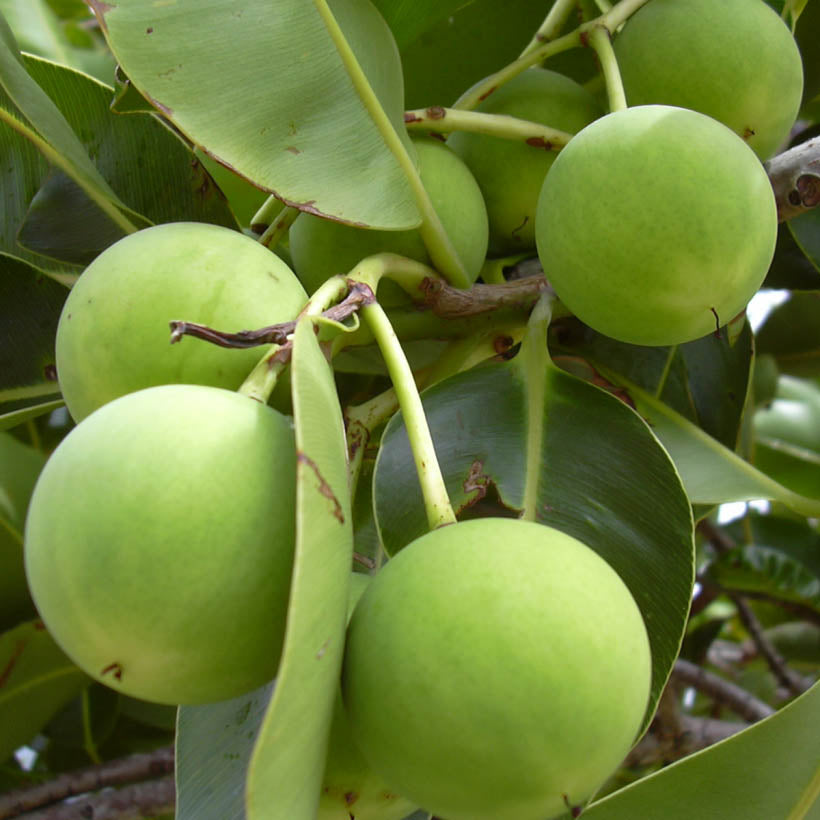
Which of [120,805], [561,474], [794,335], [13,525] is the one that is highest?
[561,474]

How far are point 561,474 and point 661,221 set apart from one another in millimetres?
257

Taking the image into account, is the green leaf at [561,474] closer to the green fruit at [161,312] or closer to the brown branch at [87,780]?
the green fruit at [161,312]

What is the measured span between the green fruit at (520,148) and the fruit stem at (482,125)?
32 millimetres

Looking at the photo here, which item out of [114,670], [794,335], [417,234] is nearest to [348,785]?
[114,670]

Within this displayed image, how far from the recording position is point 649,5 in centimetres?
101

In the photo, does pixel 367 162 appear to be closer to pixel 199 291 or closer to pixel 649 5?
pixel 199 291

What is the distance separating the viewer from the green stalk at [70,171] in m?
1.02

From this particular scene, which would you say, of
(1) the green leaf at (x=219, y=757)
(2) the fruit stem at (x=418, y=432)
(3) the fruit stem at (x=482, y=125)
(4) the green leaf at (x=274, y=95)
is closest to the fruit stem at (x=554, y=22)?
(3) the fruit stem at (x=482, y=125)

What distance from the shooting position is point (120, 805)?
125 centimetres

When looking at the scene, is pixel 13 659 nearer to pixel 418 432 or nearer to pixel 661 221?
pixel 418 432

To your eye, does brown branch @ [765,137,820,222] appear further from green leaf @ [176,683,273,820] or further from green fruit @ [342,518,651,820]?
green leaf @ [176,683,273,820]

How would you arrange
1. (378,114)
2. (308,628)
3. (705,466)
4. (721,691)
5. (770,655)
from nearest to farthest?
(308,628), (378,114), (705,466), (721,691), (770,655)

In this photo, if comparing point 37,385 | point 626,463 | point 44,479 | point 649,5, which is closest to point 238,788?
point 44,479

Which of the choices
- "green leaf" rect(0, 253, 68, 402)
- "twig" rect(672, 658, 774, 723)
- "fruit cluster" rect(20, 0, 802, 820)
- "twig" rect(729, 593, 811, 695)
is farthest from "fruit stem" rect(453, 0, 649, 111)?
"twig" rect(729, 593, 811, 695)
